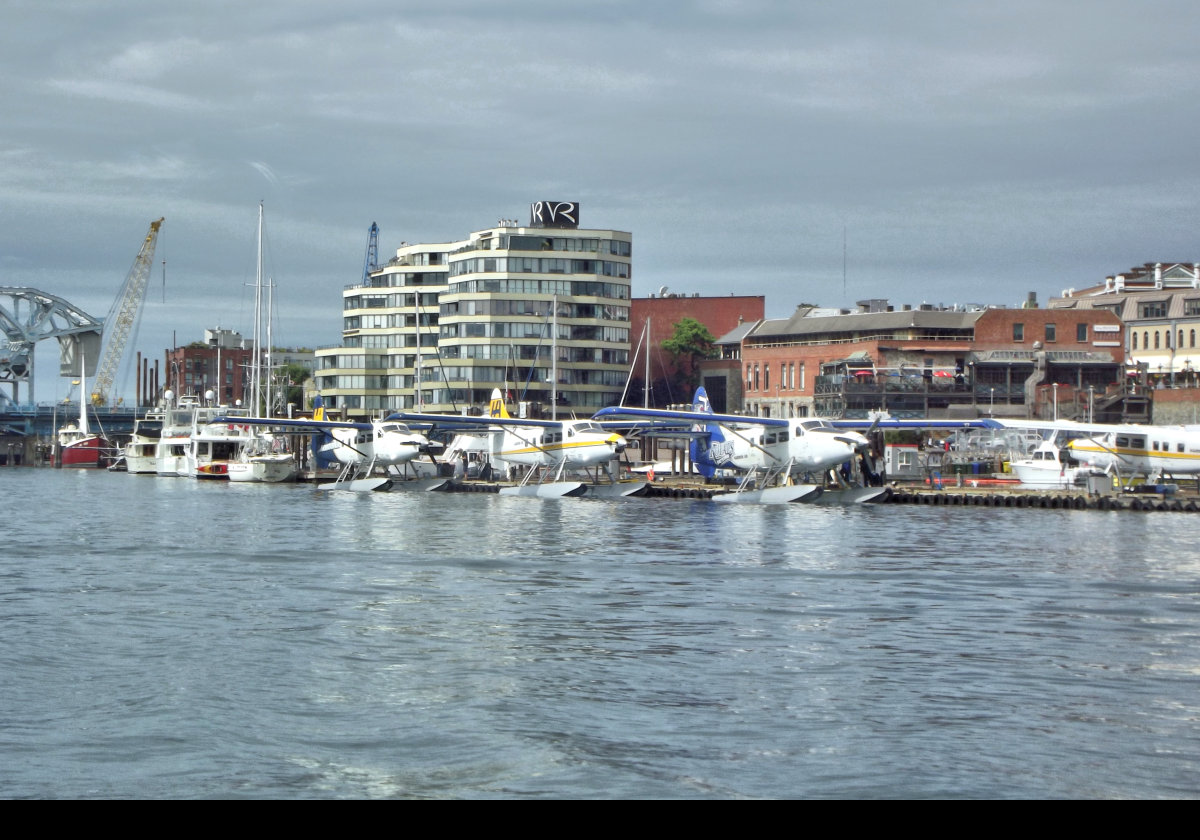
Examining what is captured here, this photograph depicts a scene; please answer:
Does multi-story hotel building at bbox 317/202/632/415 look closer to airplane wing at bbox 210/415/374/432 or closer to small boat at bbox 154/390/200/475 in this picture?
small boat at bbox 154/390/200/475

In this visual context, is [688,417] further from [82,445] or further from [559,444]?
[82,445]

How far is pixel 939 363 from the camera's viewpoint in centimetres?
10394

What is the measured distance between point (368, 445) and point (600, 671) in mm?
58964

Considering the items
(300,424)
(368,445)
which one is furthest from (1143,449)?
(300,424)

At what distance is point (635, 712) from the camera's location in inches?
559

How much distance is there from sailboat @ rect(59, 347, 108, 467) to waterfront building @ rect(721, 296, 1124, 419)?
71406 millimetres

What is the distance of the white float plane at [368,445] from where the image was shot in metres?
68.8

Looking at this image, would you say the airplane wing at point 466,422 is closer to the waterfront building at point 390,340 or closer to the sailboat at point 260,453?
the sailboat at point 260,453

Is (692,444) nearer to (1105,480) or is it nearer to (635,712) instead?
(1105,480)

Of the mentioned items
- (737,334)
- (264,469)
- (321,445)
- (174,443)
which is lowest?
(264,469)

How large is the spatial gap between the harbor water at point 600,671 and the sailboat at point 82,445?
11344 cm

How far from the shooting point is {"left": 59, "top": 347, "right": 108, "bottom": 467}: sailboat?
463 ft

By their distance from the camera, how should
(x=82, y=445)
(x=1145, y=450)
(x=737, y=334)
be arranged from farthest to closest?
(x=82, y=445) → (x=737, y=334) → (x=1145, y=450)

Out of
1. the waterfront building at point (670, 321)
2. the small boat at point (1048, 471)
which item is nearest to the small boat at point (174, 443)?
the waterfront building at point (670, 321)
